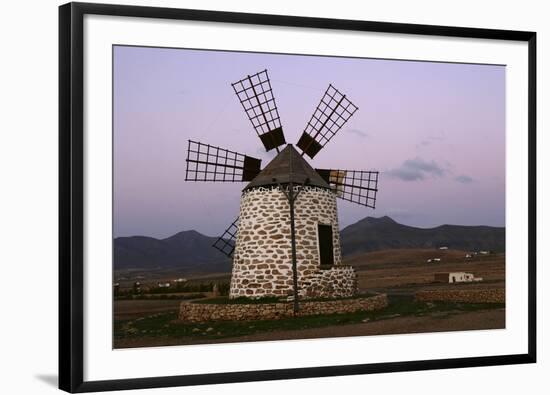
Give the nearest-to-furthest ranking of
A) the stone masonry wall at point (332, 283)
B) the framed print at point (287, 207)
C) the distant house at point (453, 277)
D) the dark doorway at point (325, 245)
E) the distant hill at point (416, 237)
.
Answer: the framed print at point (287, 207) < the stone masonry wall at point (332, 283) < the distant hill at point (416, 237) < the distant house at point (453, 277) < the dark doorway at point (325, 245)

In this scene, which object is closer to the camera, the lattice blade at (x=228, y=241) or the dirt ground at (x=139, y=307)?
the dirt ground at (x=139, y=307)

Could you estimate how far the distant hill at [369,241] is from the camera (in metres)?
11.0

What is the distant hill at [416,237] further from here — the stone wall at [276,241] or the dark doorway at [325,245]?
the stone wall at [276,241]

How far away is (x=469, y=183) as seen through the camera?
1227cm

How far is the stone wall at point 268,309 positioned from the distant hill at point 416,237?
0.75 meters

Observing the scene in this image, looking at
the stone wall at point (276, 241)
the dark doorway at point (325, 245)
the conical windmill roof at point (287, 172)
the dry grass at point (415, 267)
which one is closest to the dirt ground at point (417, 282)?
the dry grass at point (415, 267)

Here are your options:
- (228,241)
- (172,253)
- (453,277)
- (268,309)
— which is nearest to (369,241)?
(453,277)

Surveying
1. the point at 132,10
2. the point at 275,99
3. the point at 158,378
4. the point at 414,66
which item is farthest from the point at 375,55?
the point at 158,378

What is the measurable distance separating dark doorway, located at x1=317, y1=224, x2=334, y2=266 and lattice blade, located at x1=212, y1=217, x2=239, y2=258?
4.24ft

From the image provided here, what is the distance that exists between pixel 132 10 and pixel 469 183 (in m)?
5.14

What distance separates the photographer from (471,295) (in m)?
12.1

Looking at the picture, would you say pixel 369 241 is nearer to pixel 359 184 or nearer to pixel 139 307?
pixel 359 184

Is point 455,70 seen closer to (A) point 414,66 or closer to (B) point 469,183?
(A) point 414,66

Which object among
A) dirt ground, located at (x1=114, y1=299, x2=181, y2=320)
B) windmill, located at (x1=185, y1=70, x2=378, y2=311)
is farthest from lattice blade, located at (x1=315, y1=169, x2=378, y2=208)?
dirt ground, located at (x1=114, y1=299, x2=181, y2=320)
